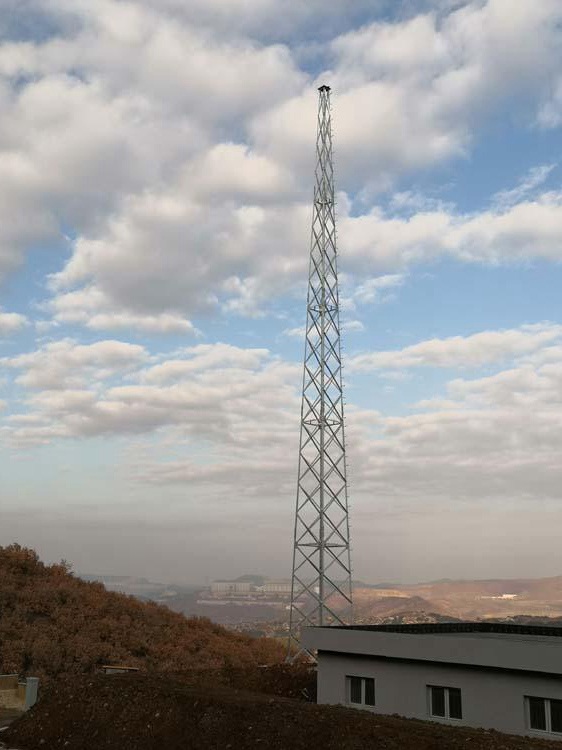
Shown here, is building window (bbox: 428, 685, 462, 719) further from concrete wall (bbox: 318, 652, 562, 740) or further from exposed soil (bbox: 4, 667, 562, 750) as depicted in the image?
exposed soil (bbox: 4, 667, 562, 750)

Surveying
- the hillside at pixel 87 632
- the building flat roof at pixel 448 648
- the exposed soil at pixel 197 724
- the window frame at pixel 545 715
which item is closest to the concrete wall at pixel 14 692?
the exposed soil at pixel 197 724

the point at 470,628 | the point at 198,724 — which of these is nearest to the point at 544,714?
the point at 198,724

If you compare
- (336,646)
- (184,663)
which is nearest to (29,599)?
(184,663)

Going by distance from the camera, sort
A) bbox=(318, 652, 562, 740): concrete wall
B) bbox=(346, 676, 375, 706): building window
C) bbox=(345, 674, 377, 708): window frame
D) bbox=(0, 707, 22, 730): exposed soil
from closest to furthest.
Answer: bbox=(318, 652, 562, 740): concrete wall → bbox=(345, 674, 377, 708): window frame → bbox=(346, 676, 375, 706): building window → bbox=(0, 707, 22, 730): exposed soil

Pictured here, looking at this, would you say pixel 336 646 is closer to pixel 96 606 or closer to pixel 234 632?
pixel 96 606

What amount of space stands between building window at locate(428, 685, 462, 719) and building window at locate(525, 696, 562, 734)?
2072 millimetres

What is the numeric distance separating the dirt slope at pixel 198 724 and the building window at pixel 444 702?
207 centimetres

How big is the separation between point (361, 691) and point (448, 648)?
4.05m

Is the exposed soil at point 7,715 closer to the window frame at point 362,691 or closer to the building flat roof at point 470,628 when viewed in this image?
the window frame at point 362,691

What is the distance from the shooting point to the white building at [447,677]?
1775 centimetres

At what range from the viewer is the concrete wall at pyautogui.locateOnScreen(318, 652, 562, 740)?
18109mm

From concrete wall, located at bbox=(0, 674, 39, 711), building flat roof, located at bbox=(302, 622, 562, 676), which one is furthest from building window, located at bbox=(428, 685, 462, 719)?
concrete wall, located at bbox=(0, 674, 39, 711)

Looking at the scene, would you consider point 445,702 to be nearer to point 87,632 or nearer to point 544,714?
point 544,714

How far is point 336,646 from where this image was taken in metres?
22.2
